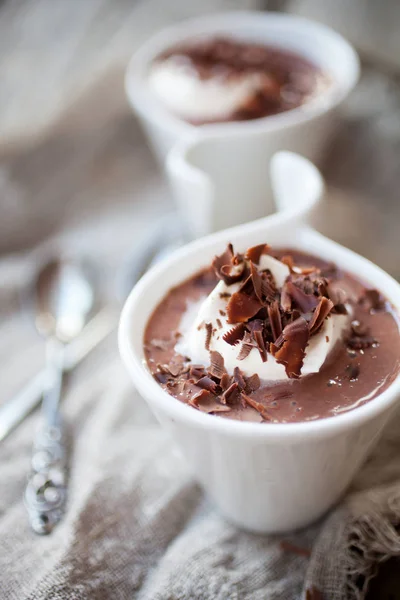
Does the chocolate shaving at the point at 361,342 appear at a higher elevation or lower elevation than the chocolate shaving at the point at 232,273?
lower

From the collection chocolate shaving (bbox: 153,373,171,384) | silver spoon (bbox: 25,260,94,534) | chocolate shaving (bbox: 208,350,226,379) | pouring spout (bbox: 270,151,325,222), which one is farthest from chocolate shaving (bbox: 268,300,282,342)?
silver spoon (bbox: 25,260,94,534)

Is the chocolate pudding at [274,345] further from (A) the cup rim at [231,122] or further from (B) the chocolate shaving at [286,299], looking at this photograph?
(A) the cup rim at [231,122]

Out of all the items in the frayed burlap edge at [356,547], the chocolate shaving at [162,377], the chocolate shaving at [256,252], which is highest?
the chocolate shaving at [256,252]

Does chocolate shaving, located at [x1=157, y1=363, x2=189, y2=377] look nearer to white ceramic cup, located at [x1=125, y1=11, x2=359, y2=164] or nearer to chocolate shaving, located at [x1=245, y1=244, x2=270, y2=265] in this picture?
chocolate shaving, located at [x1=245, y1=244, x2=270, y2=265]

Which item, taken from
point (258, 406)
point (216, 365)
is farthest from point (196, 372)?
point (258, 406)

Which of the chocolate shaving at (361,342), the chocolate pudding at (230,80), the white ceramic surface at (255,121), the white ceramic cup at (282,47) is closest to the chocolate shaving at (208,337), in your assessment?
the chocolate shaving at (361,342)

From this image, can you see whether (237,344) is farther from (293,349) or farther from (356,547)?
(356,547)
